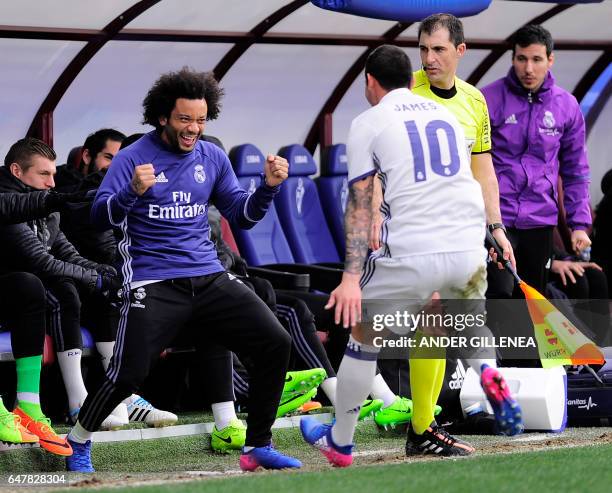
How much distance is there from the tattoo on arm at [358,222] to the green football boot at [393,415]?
2.14m

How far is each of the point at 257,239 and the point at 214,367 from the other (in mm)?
2687

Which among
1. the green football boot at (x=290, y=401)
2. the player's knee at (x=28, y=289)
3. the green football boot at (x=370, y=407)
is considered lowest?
the green football boot at (x=370, y=407)

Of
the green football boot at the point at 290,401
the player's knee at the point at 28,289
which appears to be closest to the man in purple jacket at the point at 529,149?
the green football boot at the point at 290,401

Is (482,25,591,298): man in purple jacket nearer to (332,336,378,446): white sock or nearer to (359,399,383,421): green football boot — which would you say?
(359,399,383,421): green football boot

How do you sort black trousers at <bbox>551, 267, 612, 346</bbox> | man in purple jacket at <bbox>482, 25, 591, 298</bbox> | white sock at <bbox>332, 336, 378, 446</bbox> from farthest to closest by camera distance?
black trousers at <bbox>551, 267, 612, 346</bbox> → man in purple jacket at <bbox>482, 25, 591, 298</bbox> → white sock at <bbox>332, 336, 378, 446</bbox>

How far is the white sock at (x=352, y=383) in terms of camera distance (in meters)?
6.03

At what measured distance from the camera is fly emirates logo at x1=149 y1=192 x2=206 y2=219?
6.18m

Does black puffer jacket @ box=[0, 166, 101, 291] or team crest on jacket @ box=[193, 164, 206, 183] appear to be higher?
team crest on jacket @ box=[193, 164, 206, 183]

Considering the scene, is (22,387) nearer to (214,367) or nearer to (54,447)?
(54,447)

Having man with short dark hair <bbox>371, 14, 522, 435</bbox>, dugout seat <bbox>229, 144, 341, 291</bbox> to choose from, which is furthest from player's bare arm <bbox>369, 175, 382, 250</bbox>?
dugout seat <bbox>229, 144, 341, 291</bbox>

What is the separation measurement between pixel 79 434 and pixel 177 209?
3.58 feet

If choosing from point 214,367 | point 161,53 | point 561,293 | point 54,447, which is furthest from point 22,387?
point 561,293

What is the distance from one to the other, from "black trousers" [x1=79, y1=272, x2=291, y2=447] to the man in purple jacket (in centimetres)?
218

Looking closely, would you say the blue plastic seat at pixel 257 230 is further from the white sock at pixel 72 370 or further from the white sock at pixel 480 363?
the white sock at pixel 480 363
